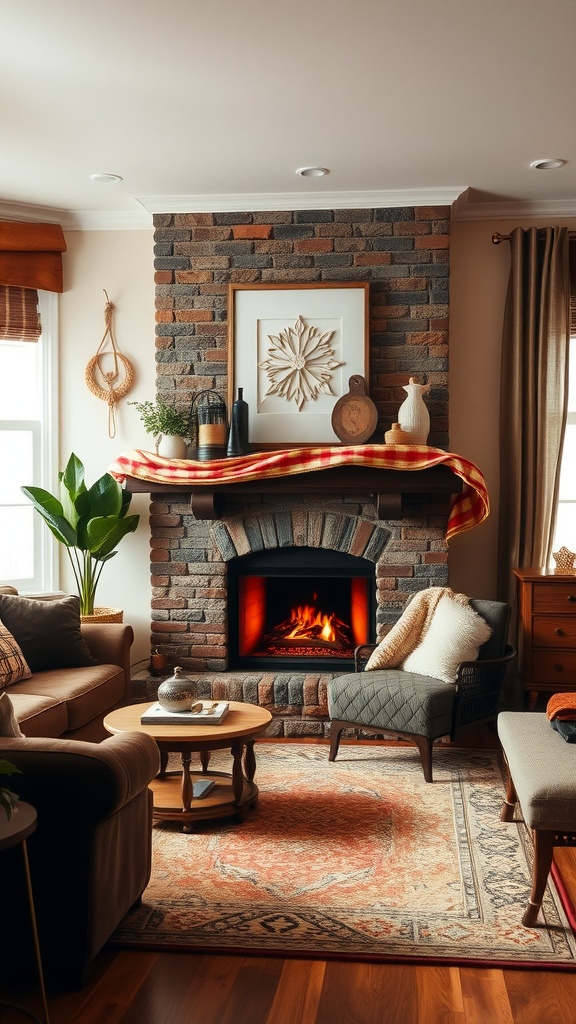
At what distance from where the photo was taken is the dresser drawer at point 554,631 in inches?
176

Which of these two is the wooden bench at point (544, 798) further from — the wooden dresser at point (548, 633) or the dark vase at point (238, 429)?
the dark vase at point (238, 429)

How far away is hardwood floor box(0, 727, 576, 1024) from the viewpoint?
217cm

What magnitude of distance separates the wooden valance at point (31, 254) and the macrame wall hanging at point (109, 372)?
0.32 meters

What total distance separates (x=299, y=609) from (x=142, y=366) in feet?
5.36

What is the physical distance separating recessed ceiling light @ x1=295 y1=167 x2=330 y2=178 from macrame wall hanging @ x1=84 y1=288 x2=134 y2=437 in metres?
1.37

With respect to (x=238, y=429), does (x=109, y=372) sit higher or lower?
higher

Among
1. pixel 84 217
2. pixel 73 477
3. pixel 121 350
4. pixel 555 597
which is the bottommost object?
pixel 555 597

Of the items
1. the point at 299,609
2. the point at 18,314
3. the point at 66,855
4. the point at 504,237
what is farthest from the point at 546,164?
Result: the point at 66,855

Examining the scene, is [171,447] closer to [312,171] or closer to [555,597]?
[312,171]

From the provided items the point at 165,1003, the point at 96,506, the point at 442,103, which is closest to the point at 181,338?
the point at 96,506

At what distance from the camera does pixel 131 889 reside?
260cm

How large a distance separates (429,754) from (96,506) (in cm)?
212

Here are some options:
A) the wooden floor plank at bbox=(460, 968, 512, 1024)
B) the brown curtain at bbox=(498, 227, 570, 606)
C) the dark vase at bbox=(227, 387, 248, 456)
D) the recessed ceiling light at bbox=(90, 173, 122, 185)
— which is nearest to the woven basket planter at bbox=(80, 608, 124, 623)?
the dark vase at bbox=(227, 387, 248, 456)

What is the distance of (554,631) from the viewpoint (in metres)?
4.49
